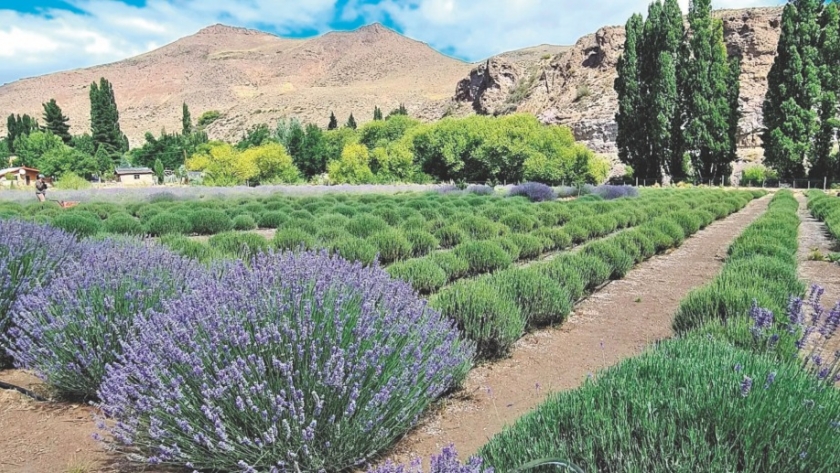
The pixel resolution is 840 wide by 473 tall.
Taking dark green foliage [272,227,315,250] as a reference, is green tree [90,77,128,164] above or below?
above

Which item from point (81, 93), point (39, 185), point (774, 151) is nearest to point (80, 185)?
point (39, 185)

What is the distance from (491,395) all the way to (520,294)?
1.88 metres

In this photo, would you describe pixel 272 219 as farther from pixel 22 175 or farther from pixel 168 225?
pixel 22 175

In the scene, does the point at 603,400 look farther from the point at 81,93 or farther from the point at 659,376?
the point at 81,93

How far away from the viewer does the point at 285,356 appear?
8.07 feet

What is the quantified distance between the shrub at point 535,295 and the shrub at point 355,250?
2808 mm

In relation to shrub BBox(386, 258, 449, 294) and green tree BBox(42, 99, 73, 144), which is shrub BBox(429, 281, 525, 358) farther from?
green tree BBox(42, 99, 73, 144)

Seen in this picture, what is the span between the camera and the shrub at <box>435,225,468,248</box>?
444 inches

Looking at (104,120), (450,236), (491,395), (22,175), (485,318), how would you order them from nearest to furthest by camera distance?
1. (491,395)
2. (485,318)
3. (450,236)
4. (22,175)
5. (104,120)

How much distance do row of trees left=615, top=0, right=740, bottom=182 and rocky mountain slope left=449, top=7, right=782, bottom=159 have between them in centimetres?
1970

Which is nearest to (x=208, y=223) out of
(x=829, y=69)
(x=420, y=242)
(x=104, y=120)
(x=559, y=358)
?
(x=420, y=242)

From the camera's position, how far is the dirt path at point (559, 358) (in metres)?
3.15

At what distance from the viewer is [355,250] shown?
8062 millimetres

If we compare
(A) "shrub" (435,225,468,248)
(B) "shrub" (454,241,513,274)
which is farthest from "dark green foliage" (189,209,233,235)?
(B) "shrub" (454,241,513,274)
